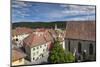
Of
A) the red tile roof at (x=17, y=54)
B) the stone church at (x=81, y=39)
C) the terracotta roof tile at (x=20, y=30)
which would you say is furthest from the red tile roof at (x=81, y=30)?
the red tile roof at (x=17, y=54)

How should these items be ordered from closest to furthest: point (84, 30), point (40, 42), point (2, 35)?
point (2, 35), point (40, 42), point (84, 30)

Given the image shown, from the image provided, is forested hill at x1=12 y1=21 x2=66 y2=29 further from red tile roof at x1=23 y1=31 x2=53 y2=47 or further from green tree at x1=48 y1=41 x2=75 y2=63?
green tree at x1=48 y1=41 x2=75 y2=63

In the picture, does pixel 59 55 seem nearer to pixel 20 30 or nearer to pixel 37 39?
pixel 37 39

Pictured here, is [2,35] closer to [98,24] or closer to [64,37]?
[64,37]

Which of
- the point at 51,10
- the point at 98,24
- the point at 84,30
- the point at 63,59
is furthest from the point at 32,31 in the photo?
the point at 98,24

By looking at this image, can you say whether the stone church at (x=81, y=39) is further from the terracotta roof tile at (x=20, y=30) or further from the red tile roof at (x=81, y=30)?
the terracotta roof tile at (x=20, y=30)

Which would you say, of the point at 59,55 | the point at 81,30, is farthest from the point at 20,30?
the point at 81,30
